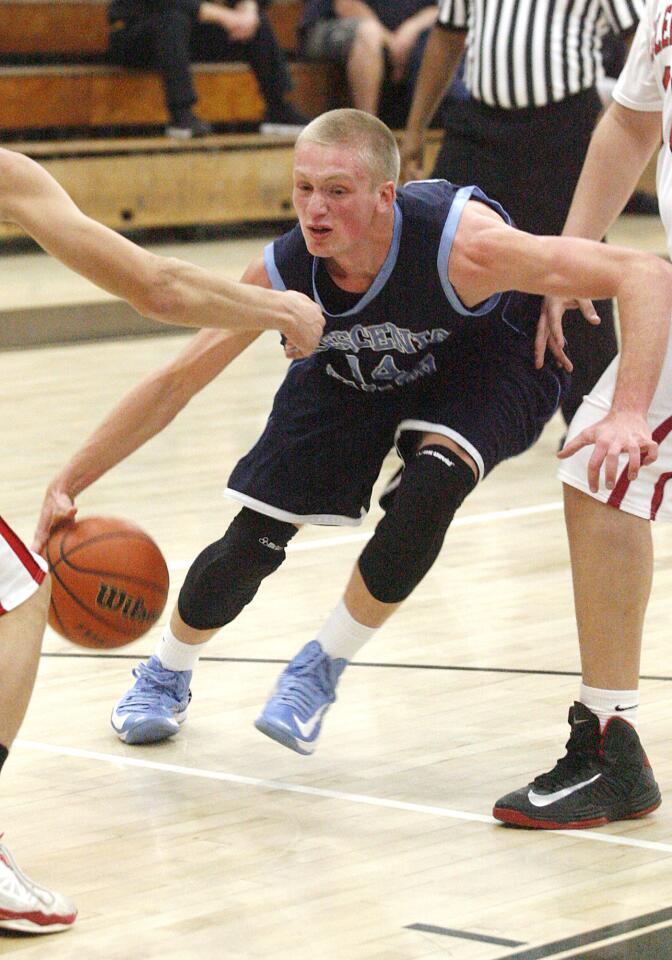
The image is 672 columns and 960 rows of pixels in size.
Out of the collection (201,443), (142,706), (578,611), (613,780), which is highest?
(578,611)

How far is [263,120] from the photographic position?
1179cm

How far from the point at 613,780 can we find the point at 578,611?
30cm

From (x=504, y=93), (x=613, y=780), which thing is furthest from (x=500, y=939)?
(x=504, y=93)

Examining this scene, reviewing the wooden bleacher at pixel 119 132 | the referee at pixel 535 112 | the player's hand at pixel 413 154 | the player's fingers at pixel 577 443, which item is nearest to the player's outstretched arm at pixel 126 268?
the player's fingers at pixel 577 443

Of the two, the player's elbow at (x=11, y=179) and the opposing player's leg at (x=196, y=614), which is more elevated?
the player's elbow at (x=11, y=179)

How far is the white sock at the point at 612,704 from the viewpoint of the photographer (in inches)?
121

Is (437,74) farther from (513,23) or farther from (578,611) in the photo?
(578,611)

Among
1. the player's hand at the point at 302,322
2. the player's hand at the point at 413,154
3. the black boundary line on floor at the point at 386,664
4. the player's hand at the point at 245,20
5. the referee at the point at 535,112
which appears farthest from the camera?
the player's hand at the point at 245,20

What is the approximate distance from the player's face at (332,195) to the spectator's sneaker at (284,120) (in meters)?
8.57

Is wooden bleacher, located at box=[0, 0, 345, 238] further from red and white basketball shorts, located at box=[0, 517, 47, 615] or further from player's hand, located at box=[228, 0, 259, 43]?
red and white basketball shorts, located at box=[0, 517, 47, 615]

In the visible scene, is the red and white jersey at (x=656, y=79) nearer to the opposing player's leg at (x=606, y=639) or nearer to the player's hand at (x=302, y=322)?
the opposing player's leg at (x=606, y=639)

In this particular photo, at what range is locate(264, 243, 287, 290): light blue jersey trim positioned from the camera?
3.34 m

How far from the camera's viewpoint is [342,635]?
3.39 m

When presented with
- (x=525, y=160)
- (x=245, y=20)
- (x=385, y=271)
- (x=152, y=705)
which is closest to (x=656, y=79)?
(x=385, y=271)
